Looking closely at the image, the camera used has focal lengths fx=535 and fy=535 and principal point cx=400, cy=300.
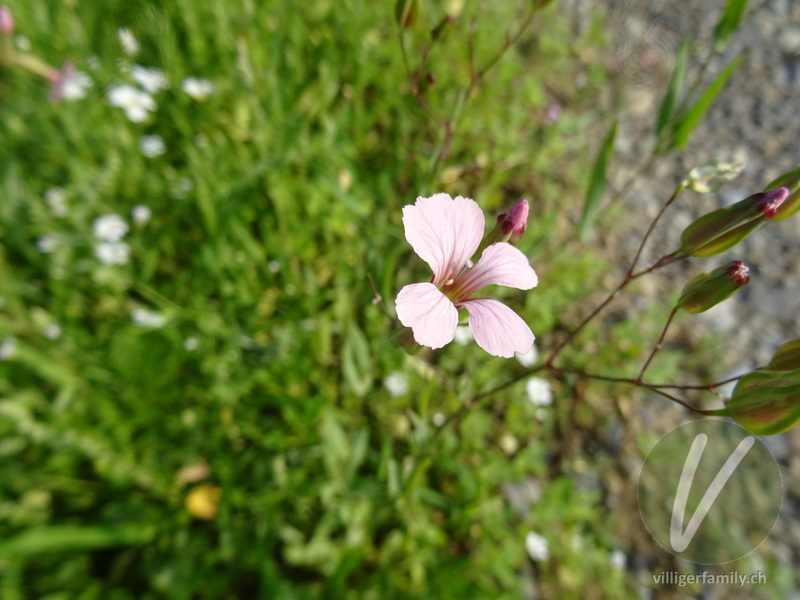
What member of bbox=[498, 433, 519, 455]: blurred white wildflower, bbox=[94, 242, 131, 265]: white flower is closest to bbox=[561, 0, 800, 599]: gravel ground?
bbox=[498, 433, 519, 455]: blurred white wildflower

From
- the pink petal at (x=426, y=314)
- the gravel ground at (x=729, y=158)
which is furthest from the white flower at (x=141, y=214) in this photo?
the gravel ground at (x=729, y=158)

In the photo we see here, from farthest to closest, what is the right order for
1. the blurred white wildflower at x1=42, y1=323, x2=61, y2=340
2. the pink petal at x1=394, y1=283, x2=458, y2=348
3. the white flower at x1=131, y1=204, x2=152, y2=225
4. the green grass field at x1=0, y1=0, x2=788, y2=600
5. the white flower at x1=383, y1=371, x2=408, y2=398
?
1. the white flower at x1=131, y1=204, x2=152, y2=225
2. the white flower at x1=383, y1=371, x2=408, y2=398
3. the blurred white wildflower at x1=42, y1=323, x2=61, y2=340
4. the green grass field at x1=0, y1=0, x2=788, y2=600
5. the pink petal at x1=394, y1=283, x2=458, y2=348

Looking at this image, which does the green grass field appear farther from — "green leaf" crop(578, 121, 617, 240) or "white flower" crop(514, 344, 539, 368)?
"green leaf" crop(578, 121, 617, 240)

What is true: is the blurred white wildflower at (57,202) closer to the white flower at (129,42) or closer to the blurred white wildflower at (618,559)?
the white flower at (129,42)

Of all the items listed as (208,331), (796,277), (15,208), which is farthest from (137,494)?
(796,277)

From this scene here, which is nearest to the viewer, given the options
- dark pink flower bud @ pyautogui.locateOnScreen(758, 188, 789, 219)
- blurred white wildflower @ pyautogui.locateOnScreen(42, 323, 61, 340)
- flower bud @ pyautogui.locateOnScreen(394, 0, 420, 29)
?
dark pink flower bud @ pyautogui.locateOnScreen(758, 188, 789, 219)

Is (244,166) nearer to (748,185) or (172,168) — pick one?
(172,168)

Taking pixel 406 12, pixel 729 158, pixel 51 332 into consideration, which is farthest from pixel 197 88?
pixel 729 158
